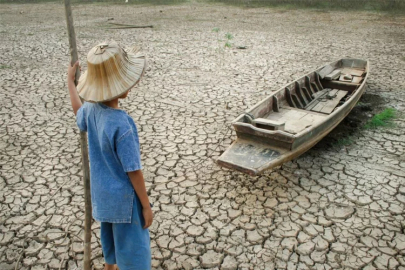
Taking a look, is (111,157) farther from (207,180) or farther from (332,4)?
(332,4)

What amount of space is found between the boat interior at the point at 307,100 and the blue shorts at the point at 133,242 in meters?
2.32

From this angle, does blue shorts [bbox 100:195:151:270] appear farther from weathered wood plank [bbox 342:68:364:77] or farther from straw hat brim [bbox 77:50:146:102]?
weathered wood plank [bbox 342:68:364:77]

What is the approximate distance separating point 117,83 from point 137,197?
75 centimetres

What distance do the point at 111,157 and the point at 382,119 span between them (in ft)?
17.4

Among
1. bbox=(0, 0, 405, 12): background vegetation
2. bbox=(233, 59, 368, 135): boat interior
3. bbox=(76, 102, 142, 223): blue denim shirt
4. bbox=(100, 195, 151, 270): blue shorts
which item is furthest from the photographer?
bbox=(0, 0, 405, 12): background vegetation

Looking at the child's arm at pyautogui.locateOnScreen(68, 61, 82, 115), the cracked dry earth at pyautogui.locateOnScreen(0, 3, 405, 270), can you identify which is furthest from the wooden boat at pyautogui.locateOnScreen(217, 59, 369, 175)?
the child's arm at pyautogui.locateOnScreen(68, 61, 82, 115)

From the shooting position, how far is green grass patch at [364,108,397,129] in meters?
5.68

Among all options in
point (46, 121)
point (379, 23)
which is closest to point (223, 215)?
point (46, 121)

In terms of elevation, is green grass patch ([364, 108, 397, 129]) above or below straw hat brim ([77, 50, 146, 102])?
below

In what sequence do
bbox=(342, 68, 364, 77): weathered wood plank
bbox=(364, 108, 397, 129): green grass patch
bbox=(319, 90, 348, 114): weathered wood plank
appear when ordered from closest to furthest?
1. bbox=(364, 108, 397, 129): green grass patch
2. bbox=(319, 90, 348, 114): weathered wood plank
3. bbox=(342, 68, 364, 77): weathered wood plank

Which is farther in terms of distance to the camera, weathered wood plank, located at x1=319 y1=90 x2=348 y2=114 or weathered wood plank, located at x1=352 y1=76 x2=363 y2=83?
weathered wood plank, located at x1=352 y1=76 x2=363 y2=83

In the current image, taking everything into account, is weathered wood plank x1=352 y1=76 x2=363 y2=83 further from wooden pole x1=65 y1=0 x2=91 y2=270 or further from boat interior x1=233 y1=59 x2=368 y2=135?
wooden pole x1=65 y1=0 x2=91 y2=270

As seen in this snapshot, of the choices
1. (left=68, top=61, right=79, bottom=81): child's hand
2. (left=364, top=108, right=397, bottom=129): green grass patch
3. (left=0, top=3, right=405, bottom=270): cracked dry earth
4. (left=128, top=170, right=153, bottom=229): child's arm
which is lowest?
(left=0, top=3, right=405, bottom=270): cracked dry earth

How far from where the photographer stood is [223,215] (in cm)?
A: 368
